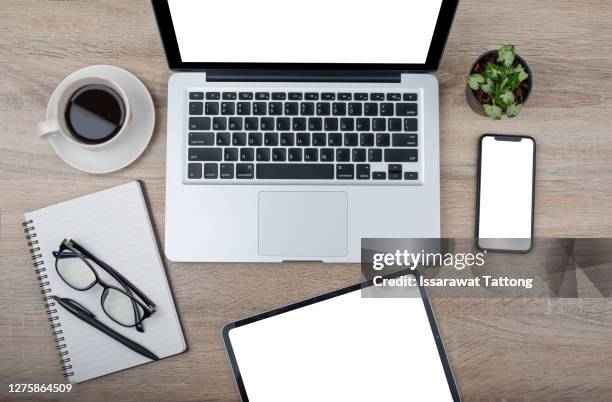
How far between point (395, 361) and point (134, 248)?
0.43 m

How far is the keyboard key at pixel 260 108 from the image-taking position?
86cm

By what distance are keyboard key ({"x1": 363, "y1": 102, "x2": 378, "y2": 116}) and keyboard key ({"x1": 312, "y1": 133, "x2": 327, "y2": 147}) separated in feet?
0.24

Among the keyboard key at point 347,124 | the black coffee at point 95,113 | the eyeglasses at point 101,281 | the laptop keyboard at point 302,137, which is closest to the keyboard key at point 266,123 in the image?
the laptop keyboard at point 302,137

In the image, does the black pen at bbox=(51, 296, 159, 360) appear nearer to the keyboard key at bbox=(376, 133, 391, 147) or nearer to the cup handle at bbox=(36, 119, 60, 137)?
the cup handle at bbox=(36, 119, 60, 137)

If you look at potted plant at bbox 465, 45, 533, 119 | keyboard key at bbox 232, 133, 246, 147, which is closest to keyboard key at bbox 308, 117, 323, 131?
keyboard key at bbox 232, 133, 246, 147

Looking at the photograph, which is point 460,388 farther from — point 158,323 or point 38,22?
point 38,22

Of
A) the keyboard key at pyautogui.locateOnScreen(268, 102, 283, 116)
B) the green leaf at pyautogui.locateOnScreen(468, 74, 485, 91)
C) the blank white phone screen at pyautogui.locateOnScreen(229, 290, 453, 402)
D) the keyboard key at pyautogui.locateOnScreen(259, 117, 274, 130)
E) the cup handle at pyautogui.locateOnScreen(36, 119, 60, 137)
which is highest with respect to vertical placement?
the green leaf at pyautogui.locateOnScreen(468, 74, 485, 91)

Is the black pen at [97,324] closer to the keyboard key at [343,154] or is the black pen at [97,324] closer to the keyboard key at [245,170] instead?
the keyboard key at [245,170]

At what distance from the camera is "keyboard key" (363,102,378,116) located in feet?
2.84

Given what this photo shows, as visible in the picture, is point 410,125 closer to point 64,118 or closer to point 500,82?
point 500,82

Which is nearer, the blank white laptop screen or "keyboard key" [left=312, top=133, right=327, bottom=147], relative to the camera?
the blank white laptop screen

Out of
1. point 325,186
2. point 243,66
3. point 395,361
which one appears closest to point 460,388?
point 395,361

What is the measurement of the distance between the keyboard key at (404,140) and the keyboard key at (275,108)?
7.0 inches

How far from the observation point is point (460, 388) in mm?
849
